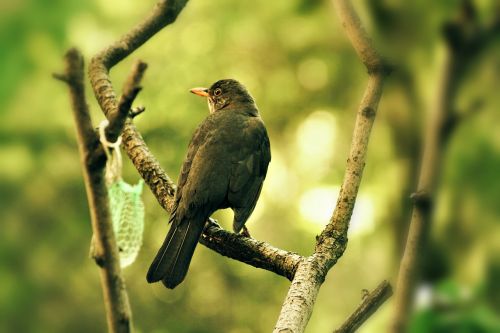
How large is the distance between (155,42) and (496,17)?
6743 mm

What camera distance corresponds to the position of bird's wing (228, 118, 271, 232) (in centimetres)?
439

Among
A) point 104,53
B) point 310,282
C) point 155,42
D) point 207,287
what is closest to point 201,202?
point 104,53

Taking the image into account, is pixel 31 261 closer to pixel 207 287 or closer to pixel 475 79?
pixel 207 287

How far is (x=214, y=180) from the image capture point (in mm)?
4402

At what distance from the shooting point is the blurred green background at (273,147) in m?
8.91

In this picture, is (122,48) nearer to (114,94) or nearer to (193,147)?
(114,94)

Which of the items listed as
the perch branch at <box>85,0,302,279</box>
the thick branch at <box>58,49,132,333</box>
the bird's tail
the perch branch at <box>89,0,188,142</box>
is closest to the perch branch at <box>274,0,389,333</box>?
the perch branch at <box>85,0,302,279</box>

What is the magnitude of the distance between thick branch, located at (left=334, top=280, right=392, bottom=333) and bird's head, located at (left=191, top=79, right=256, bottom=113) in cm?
311

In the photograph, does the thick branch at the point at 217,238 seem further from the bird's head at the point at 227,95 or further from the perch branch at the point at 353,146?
the bird's head at the point at 227,95

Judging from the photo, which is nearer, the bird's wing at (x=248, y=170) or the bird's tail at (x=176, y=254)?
the bird's tail at (x=176, y=254)

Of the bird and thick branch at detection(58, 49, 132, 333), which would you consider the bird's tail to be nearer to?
the bird

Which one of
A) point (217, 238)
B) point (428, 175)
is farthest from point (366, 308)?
point (217, 238)

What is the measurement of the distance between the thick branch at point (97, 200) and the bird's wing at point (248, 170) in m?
2.23

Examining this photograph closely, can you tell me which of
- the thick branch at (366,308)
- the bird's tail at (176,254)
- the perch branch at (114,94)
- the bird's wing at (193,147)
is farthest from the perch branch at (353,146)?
the bird's wing at (193,147)
